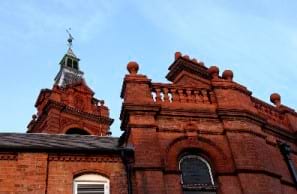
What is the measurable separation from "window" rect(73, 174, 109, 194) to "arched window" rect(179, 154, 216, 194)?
230 centimetres

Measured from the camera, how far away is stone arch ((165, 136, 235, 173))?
13992 mm

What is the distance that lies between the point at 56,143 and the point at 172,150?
3792mm

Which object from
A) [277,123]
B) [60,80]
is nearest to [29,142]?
[277,123]

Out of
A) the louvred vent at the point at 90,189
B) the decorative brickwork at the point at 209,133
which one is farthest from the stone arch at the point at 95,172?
the decorative brickwork at the point at 209,133

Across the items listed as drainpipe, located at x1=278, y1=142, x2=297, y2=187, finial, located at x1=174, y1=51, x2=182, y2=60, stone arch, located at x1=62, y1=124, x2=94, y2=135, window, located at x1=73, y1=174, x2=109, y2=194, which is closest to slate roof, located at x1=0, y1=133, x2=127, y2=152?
window, located at x1=73, y1=174, x2=109, y2=194

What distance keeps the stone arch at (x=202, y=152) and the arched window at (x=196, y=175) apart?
0.70ft

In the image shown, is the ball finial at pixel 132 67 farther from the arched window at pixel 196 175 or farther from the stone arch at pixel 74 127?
the stone arch at pixel 74 127

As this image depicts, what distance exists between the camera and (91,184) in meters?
A: 14.1

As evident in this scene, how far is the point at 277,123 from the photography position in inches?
651

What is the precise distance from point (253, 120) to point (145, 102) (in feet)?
11.7

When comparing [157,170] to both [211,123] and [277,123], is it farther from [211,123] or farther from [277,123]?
[277,123]

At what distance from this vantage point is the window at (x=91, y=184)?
14.0 m

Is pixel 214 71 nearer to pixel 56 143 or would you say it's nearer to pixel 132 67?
pixel 132 67

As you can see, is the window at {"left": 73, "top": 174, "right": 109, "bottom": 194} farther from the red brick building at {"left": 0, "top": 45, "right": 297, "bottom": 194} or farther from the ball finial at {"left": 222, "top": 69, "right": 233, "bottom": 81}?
the ball finial at {"left": 222, "top": 69, "right": 233, "bottom": 81}
